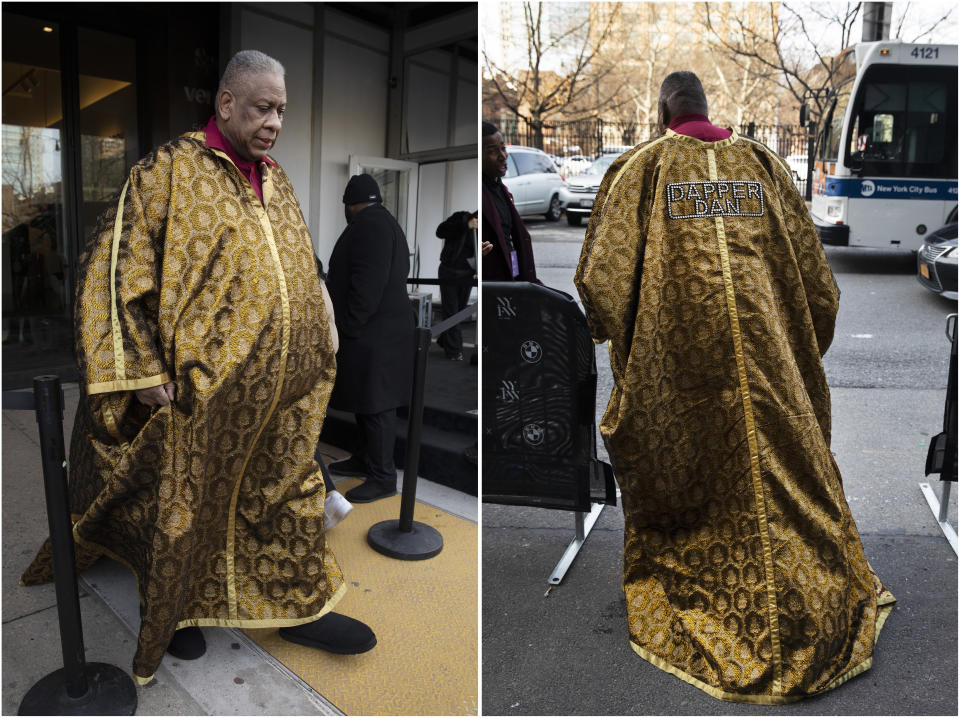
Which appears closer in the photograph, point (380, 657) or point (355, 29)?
point (380, 657)

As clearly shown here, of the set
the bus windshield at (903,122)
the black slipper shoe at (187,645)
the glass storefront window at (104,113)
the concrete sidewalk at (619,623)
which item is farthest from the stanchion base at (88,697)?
the bus windshield at (903,122)

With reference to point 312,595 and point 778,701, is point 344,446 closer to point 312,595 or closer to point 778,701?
point 312,595

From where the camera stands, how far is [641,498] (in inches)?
113

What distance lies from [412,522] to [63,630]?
65.0 inches

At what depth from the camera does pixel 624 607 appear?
300 centimetres

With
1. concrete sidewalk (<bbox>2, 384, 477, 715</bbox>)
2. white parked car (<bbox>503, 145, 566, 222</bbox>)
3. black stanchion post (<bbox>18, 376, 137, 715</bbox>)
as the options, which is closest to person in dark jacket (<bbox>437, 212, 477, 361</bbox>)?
concrete sidewalk (<bbox>2, 384, 477, 715</bbox>)

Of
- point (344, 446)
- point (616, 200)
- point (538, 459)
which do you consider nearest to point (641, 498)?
point (538, 459)

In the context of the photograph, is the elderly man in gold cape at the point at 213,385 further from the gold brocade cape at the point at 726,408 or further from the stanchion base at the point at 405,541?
the gold brocade cape at the point at 726,408

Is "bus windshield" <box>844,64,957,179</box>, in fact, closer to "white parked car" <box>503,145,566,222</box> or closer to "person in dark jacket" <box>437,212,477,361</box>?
"white parked car" <box>503,145,566,222</box>

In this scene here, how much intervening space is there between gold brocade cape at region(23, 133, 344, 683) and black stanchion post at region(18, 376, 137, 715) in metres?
0.11

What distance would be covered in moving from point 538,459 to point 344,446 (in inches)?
89.8

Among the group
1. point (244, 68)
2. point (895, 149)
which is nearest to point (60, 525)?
point (244, 68)

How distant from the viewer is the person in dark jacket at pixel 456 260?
7.34 metres

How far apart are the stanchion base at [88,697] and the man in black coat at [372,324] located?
177cm
